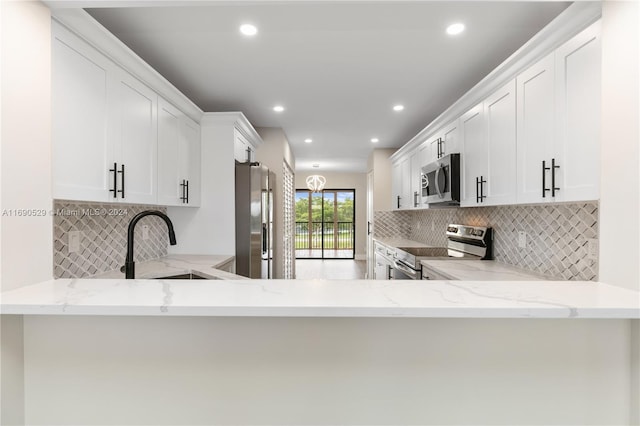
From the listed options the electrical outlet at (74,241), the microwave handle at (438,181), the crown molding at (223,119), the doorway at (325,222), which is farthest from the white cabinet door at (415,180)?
the doorway at (325,222)

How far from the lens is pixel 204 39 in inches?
84.9

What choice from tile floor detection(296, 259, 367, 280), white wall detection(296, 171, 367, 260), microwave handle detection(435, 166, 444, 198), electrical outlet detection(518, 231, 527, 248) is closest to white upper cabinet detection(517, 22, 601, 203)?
electrical outlet detection(518, 231, 527, 248)

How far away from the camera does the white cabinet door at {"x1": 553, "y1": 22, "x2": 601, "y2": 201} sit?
4.68 ft

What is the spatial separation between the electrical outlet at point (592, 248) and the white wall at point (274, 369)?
0.92m

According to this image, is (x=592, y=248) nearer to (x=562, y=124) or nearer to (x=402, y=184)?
(x=562, y=124)

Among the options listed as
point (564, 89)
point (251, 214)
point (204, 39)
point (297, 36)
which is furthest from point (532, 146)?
point (251, 214)

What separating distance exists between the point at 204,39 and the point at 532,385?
2533 millimetres

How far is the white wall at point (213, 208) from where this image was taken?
3.22 metres

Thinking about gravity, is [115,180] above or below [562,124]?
below

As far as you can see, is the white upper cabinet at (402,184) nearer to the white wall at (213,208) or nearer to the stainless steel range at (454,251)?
the stainless steel range at (454,251)

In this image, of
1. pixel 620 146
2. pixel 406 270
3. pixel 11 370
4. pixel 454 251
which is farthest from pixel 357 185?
pixel 11 370

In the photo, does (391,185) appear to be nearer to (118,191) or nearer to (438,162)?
(438,162)

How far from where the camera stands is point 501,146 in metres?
2.21

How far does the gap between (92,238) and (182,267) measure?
2.07 feet
